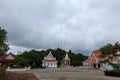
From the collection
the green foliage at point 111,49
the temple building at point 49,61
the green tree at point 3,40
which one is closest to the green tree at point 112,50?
the green foliage at point 111,49

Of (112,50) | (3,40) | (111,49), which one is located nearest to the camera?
(111,49)

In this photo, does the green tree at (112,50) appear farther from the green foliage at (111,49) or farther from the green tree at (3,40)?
the green tree at (3,40)

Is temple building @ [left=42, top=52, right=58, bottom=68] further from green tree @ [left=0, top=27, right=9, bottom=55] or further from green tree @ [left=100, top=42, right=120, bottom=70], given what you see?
green tree @ [left=100, top=42, right=120, bottom=70]

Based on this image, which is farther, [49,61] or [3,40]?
[49,61]

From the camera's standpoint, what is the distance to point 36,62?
276 feet

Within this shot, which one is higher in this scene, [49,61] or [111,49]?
[49,61]

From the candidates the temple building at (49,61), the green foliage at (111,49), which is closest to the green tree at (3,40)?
the green foliage at (111,49)

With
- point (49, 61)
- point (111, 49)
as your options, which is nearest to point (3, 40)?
point (111, 49)

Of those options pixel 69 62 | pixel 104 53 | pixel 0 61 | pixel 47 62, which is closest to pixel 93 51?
pixel 69 62

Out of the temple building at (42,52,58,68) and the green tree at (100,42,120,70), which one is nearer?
the green tree at (100,42,120,70)

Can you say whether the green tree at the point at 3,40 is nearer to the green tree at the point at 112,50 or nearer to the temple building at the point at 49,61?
the green tree at the point at 112,50

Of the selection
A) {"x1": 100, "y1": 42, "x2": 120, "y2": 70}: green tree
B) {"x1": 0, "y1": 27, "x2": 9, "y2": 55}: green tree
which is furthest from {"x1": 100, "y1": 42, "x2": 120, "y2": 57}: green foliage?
{"x1": 0, "y1": 27, "x2": 9, "y2": 55}: green tree

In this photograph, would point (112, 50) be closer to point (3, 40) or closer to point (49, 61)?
point (3, 40)

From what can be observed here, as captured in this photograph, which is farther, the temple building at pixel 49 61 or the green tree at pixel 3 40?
the temple building at pixel 49 61
